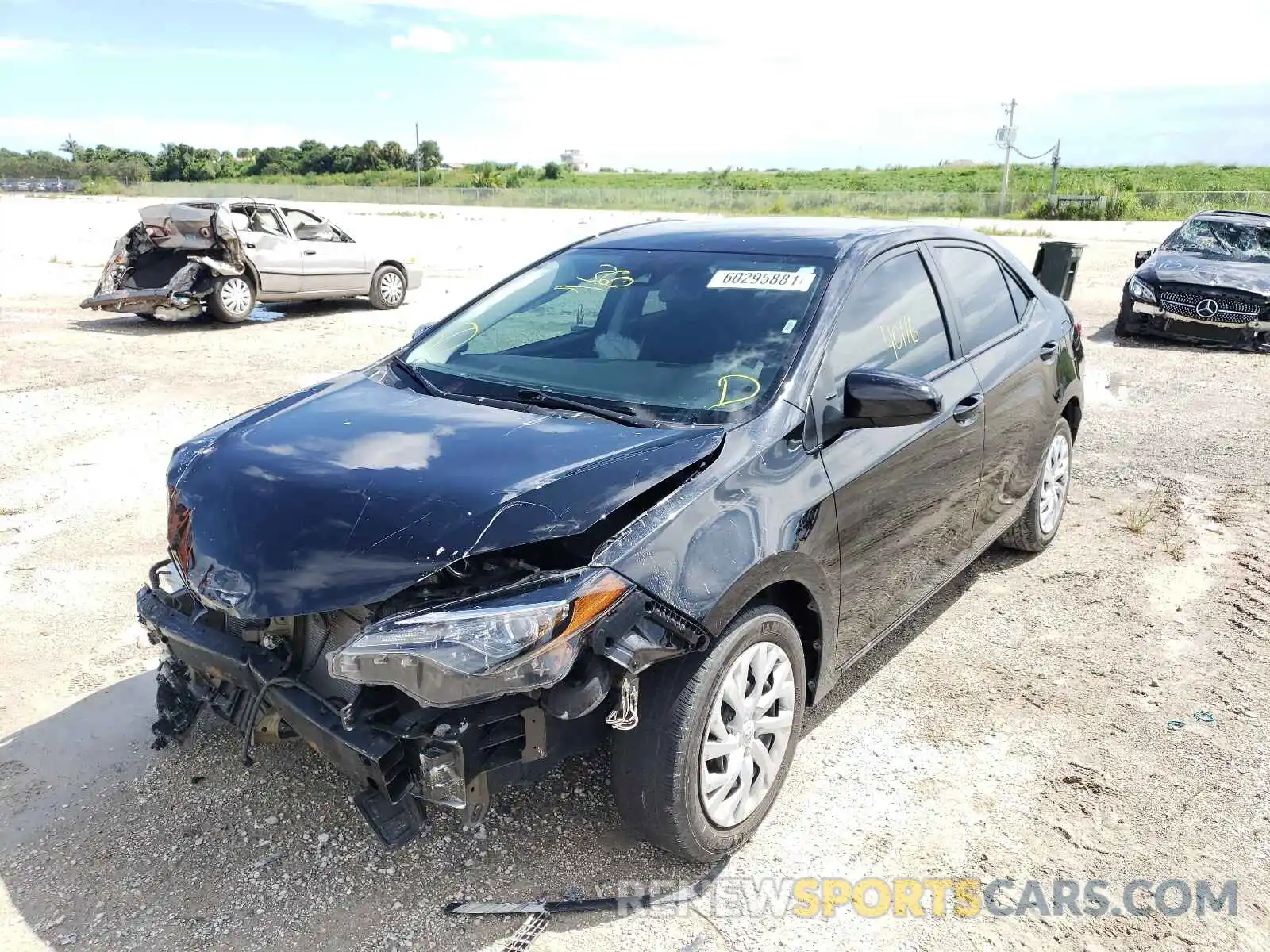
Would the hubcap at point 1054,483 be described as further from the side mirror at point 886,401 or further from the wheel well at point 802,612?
the wheel well at point 802,612

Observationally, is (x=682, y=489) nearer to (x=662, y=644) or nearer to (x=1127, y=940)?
(x=662, y=644)

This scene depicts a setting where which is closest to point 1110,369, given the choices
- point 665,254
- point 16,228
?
point 665,254

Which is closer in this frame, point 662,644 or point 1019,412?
point 662,644

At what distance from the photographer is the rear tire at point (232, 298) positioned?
12164mm

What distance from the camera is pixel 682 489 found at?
2.72m

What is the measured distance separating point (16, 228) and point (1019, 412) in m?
30.7

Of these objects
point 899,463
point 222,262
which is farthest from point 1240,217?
point 222,262

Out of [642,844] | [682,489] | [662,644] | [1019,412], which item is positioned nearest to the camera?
[662,644]

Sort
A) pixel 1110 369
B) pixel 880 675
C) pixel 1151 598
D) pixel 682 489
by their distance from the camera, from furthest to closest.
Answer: pixel 1110 369, pixel 1151 598, pixel 880 675, pixel 682 489

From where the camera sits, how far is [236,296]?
40.6ft

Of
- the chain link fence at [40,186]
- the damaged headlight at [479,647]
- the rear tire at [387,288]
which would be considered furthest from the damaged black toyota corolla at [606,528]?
the chain link fence at [40,186]

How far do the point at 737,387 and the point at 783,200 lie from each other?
47.1 m

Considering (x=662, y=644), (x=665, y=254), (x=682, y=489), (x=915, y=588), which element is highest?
(x=665, y=254)

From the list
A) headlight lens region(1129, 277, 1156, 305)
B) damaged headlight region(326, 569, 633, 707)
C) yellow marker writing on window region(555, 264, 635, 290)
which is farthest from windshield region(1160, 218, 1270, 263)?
damaged headlight region(326, 569, 633, 707)
